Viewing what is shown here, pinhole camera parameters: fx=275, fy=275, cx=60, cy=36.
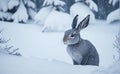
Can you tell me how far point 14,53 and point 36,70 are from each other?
213 mm

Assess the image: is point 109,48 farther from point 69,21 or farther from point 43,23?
point 43,23

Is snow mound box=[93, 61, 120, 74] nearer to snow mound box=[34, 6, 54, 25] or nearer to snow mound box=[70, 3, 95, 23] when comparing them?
snow mound box=[70, 3, 95, 23]

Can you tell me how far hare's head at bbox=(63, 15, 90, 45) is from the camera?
5.94 ft

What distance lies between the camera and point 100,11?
6.23ft

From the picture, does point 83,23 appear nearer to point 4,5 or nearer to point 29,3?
point 29,3

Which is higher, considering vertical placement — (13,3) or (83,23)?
(13,3)

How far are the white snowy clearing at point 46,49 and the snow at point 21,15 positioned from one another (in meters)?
0.04

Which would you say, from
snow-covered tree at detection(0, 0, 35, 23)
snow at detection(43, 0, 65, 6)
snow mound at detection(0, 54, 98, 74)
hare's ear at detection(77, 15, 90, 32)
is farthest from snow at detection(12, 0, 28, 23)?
hare's ear at detection(77, 15, 90, 32)

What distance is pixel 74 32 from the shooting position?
1816mm

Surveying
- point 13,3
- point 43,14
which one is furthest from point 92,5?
point 13,3

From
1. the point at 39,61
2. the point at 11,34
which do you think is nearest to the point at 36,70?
the point at 39,61

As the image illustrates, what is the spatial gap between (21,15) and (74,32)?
416 millimetres

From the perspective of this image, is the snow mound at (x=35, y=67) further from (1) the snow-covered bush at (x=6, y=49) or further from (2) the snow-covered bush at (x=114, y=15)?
(2) the snow-covered bush at (x=114, y=15)

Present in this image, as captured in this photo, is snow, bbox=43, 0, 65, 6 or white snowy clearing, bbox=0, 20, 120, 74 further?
snow, bbox=43, 0, 65, 6
